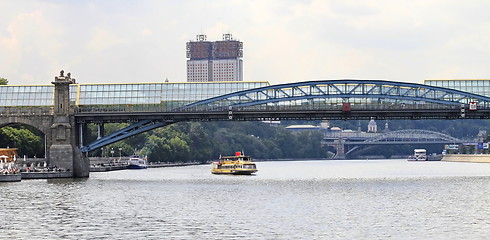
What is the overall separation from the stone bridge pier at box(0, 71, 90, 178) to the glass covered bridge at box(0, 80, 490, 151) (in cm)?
104

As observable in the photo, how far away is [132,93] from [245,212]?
6276 cm

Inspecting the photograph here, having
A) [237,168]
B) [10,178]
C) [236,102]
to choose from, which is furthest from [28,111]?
[237,168]

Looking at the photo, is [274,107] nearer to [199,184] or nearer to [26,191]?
[199,184]

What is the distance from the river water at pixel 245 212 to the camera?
59.6 metres

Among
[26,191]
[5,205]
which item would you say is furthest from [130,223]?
[26,191]

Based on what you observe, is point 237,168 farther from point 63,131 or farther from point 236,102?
point 63,131

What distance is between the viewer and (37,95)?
13388cm

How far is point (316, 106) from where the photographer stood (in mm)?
131500

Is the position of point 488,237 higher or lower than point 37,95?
lower

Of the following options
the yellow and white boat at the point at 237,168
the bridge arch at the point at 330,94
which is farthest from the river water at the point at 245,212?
the yellow and white boat at the point at 237,168

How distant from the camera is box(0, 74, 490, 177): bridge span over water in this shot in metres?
124

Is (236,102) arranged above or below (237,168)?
above

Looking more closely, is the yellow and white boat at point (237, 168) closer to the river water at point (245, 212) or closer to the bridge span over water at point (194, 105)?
the bridge span over water at point (194, 105)

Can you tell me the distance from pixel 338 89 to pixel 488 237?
237ft
